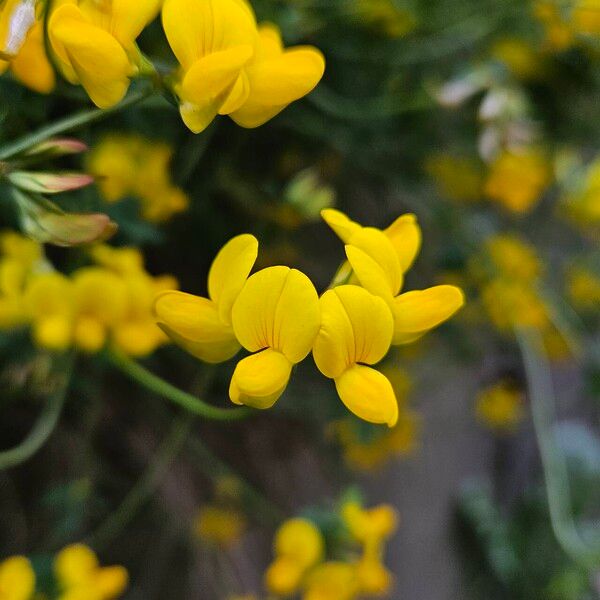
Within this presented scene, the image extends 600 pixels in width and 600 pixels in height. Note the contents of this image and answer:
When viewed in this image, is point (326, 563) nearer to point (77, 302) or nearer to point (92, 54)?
point (77, 302)

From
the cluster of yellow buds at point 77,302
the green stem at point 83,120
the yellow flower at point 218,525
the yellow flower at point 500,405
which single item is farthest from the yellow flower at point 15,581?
the yellow flower at point 500,405

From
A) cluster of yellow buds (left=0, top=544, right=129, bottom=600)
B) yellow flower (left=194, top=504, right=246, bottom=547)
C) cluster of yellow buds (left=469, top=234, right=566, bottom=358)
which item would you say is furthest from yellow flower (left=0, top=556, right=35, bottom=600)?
cluster of yellow buds (left=469, top=234, right=566, bottom=358)

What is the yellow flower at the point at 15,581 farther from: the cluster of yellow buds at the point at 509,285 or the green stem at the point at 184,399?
the cluster of yellow buds at the point at 509,285

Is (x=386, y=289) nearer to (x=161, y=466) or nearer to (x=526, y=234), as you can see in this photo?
(x=161, y=466)

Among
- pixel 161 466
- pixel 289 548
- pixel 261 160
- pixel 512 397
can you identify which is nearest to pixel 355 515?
pixel 289 548

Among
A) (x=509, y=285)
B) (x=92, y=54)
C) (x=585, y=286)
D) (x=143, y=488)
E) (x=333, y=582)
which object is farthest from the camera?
(x=585, y=286)

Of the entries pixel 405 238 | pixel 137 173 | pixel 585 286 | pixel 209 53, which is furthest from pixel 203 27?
pixel 585 286

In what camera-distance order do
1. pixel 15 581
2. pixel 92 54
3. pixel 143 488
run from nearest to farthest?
1. pixel 92 54
2. pixel 15 581
3. pixel 143 488
